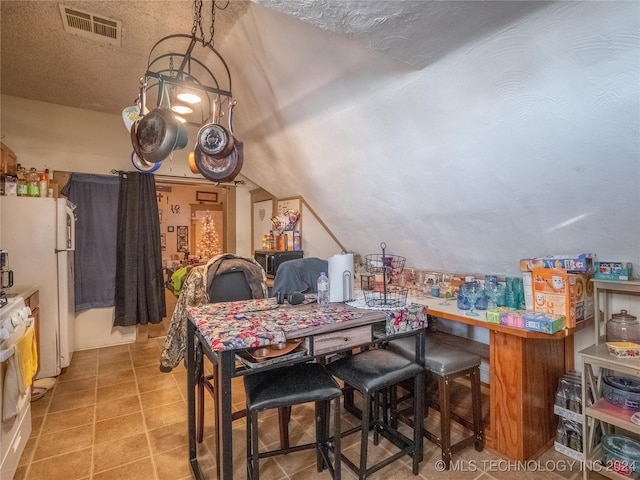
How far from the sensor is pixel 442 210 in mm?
2545

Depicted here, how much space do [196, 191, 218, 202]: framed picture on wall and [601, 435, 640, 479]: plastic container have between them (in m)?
8.71

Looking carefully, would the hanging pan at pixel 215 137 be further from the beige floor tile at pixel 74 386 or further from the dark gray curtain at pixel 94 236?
the dark gray curtain at pixel 94 236

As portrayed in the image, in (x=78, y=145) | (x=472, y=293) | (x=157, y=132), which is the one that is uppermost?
(x=78, y=145)

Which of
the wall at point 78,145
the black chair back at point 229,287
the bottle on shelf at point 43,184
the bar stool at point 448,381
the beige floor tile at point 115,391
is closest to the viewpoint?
the bar stool at point 448,381

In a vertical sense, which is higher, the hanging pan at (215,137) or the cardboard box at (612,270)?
the hanging pan at (215,137)

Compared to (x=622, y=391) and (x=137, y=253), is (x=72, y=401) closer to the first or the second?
(x=137, y=253)

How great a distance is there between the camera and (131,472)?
6.17 feet

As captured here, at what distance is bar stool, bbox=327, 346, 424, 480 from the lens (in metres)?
1.65

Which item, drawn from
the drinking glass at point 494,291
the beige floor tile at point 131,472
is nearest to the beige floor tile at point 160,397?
the beige floor tile at point 131,472

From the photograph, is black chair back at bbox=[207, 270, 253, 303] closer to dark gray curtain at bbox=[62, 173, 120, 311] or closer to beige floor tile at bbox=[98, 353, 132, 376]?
beige floor tile at bbox=[98, 353, 132, 376]

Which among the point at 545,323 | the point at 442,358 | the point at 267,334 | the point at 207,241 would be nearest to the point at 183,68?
the point at 267,334

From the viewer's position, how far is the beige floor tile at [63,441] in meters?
2.05

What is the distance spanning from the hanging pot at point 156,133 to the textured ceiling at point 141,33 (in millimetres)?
894

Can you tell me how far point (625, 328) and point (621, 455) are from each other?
70 centimetres
